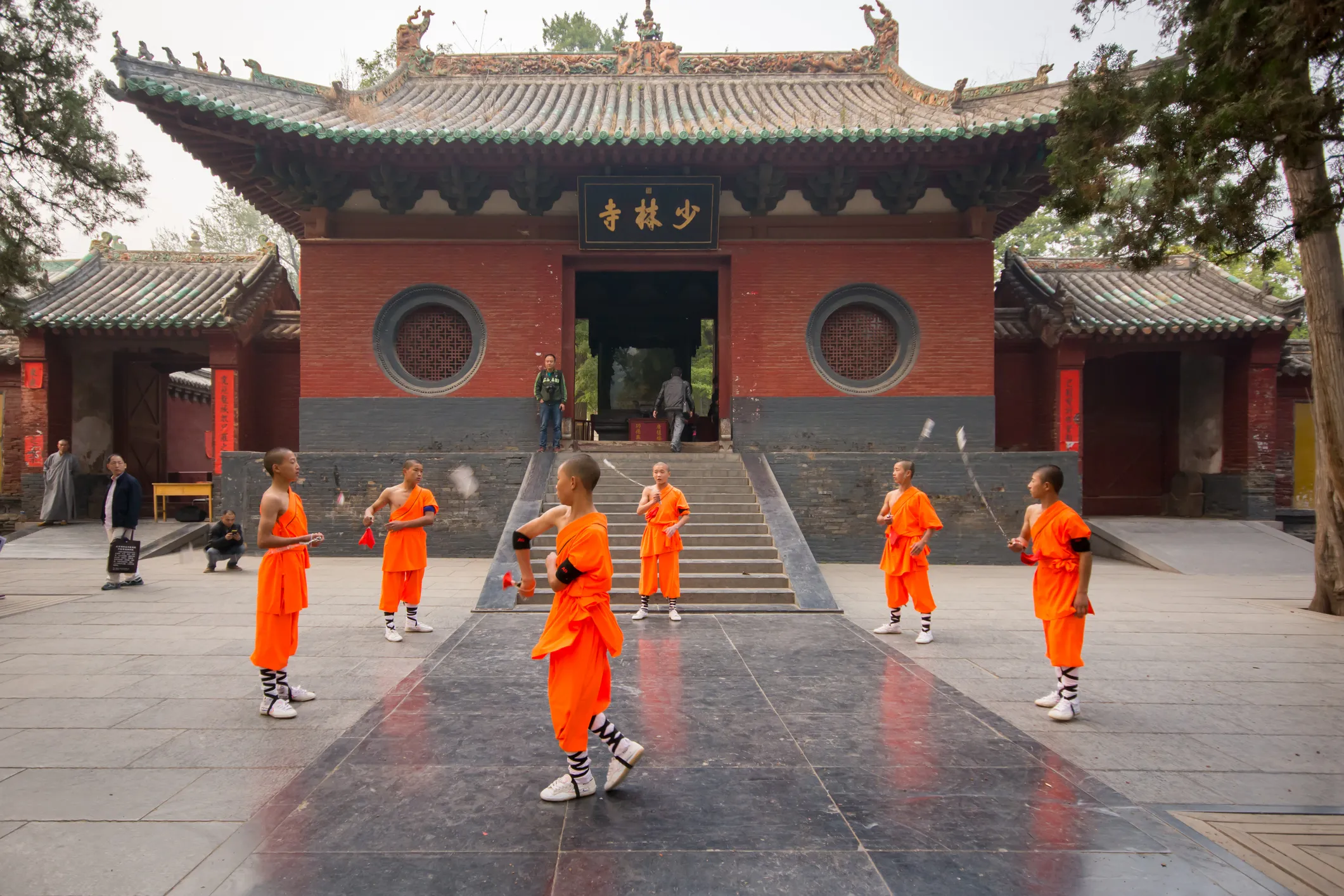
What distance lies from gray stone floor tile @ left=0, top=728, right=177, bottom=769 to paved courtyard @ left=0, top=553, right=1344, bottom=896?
0.02 m

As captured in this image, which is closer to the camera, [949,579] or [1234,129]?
Answer: [1234,129]

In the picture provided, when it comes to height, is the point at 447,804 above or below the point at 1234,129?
below

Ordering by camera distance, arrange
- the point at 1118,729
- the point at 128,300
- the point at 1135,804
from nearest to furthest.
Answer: the point at 1135,804, the point at 1118,729, the point at 128,300

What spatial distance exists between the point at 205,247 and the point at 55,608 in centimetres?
2631

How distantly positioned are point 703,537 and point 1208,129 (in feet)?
20.9

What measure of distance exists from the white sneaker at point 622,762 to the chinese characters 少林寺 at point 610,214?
9.65 metres

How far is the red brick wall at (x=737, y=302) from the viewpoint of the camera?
38.9 ft

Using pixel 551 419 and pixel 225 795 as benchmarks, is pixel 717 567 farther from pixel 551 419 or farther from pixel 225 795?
pixel 225 795

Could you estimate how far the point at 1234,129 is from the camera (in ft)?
11.9

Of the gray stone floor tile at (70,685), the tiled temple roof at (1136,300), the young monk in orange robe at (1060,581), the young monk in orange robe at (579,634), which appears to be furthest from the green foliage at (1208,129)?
the tiled temple roof at (1136,300)

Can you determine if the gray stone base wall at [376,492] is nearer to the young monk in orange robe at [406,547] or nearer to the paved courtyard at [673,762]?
the paved courtyard at [673,762]

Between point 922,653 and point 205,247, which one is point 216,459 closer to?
point 922,653

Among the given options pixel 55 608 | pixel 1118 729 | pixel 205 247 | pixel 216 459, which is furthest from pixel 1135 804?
pixel 205 247

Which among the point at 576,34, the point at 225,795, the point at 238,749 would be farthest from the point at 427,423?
the point at 576,34
